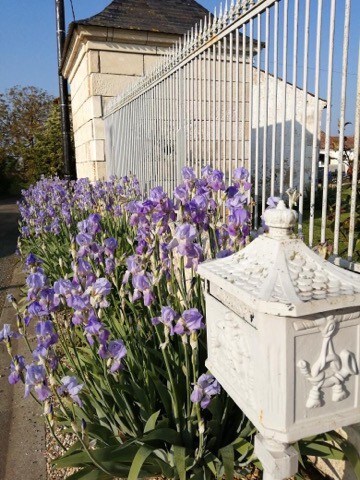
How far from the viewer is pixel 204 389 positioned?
1.50 m

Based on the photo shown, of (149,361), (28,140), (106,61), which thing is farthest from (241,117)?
(28,140)

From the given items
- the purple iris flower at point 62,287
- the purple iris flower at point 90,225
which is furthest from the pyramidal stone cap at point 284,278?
the purple iris flower at point 90,225

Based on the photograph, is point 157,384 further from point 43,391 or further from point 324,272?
point 324,272

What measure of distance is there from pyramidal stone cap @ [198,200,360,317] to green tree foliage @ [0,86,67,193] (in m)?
17.2

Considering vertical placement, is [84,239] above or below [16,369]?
above

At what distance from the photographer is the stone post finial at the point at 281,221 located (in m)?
1.16

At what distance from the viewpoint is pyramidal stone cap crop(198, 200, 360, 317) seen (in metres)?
0.99

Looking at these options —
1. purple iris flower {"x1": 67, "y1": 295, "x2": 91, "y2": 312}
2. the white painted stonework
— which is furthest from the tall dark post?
purple iris flower {"x1": 67, "y1": 295, "x2": 91, "y2": 312}

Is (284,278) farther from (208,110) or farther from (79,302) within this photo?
(208,110)

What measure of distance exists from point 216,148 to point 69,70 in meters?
7.53

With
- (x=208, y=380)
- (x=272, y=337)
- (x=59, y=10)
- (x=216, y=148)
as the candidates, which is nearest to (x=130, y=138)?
(x=216, y=148)

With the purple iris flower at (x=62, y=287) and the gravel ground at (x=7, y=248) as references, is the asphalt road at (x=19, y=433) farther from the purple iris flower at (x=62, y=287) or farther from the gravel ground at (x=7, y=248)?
the gravel ground at (x=7, y=248)

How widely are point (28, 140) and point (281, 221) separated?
23833 mm

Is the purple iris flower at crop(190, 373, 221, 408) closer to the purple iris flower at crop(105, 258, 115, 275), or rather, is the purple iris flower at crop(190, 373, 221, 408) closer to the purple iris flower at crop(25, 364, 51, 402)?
the purple iris flower at crop(25, 364, 51, 402)
